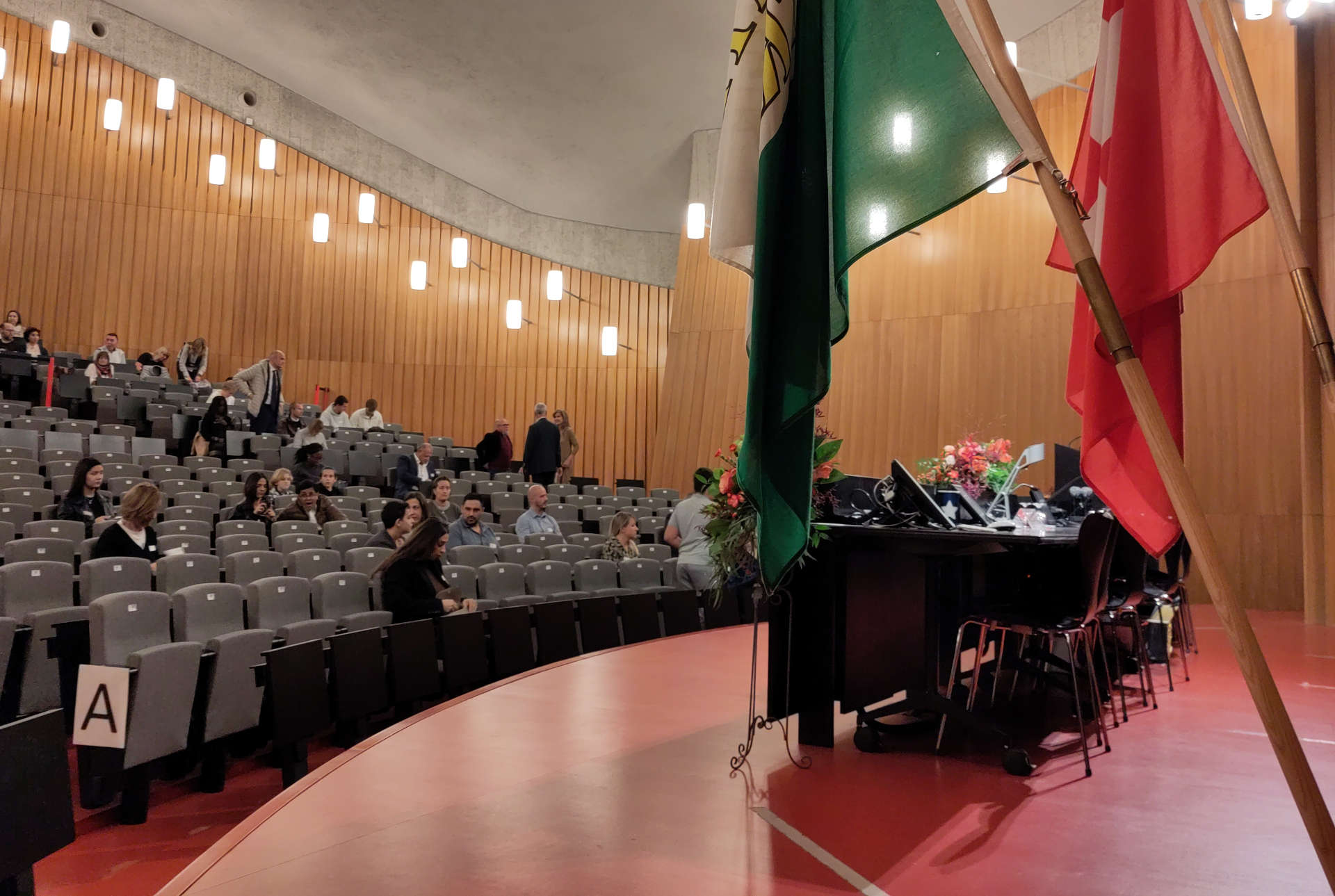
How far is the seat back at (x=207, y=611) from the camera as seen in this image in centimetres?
427

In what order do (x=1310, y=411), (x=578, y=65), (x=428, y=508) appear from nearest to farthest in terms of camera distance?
(x=428, y=508)
(x=1310, y=411)
(x=578, y=65)

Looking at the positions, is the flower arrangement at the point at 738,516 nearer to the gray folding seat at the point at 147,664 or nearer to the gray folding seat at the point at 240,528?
the gray folding seat at the point at 147,664

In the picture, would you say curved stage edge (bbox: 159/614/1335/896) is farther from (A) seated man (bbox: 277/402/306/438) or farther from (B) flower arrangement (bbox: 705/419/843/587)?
(A) seated man (bbox: 277/402/306/438)

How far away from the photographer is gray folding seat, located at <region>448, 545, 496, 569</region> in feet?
20.6

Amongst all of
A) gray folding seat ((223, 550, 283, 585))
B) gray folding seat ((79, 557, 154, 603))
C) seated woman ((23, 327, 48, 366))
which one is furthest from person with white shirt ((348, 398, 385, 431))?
gray folding seat ((79, 557, 154, 603))

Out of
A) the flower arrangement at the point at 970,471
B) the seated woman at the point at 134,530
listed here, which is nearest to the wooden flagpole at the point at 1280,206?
the flower arrangement at the point at 970,471

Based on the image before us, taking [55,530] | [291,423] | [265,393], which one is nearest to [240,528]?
[55,530]

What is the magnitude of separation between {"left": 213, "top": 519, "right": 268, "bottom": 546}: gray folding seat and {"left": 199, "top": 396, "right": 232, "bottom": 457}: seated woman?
137 inches

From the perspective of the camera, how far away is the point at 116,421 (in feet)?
33.0

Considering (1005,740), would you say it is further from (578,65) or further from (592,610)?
(578,65)

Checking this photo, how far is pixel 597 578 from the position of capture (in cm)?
653

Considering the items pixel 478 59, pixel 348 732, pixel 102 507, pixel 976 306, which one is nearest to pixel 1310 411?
pixel 976 306

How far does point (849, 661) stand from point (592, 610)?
2533 millimetres

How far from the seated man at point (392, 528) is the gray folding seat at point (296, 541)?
0.45 m
